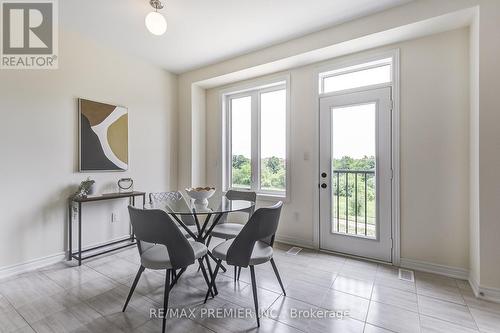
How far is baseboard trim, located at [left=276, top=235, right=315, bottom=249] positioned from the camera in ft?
10.6

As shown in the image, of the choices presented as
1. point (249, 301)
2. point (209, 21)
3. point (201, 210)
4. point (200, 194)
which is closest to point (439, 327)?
point (249, 301)

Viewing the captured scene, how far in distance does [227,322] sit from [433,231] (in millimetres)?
2250

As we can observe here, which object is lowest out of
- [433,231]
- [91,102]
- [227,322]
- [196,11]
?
[227,322]

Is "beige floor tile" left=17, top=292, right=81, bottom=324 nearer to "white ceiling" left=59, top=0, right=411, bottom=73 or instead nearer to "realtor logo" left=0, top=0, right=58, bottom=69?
"realtor logo" left=0, top=0, right=58, bottom=69

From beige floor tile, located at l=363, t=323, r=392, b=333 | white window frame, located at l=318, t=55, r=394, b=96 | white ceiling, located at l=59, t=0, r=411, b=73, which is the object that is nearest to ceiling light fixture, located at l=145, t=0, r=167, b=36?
white ceiling, located at l=59, t=0, r=411, b=73

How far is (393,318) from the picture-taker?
1.76m

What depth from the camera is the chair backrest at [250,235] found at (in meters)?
1.64

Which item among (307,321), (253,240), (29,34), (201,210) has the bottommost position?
(307,321)

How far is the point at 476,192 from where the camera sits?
2.10m

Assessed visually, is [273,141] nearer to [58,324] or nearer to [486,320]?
[486,320]

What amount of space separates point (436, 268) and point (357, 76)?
7.55 feet

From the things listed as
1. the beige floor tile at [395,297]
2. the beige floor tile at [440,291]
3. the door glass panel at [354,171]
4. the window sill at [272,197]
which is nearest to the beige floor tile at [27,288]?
the window sill at [272,197]

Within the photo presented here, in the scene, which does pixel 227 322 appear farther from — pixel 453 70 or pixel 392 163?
pixel 453 70

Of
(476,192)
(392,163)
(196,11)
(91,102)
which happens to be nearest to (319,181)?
(392,163)
